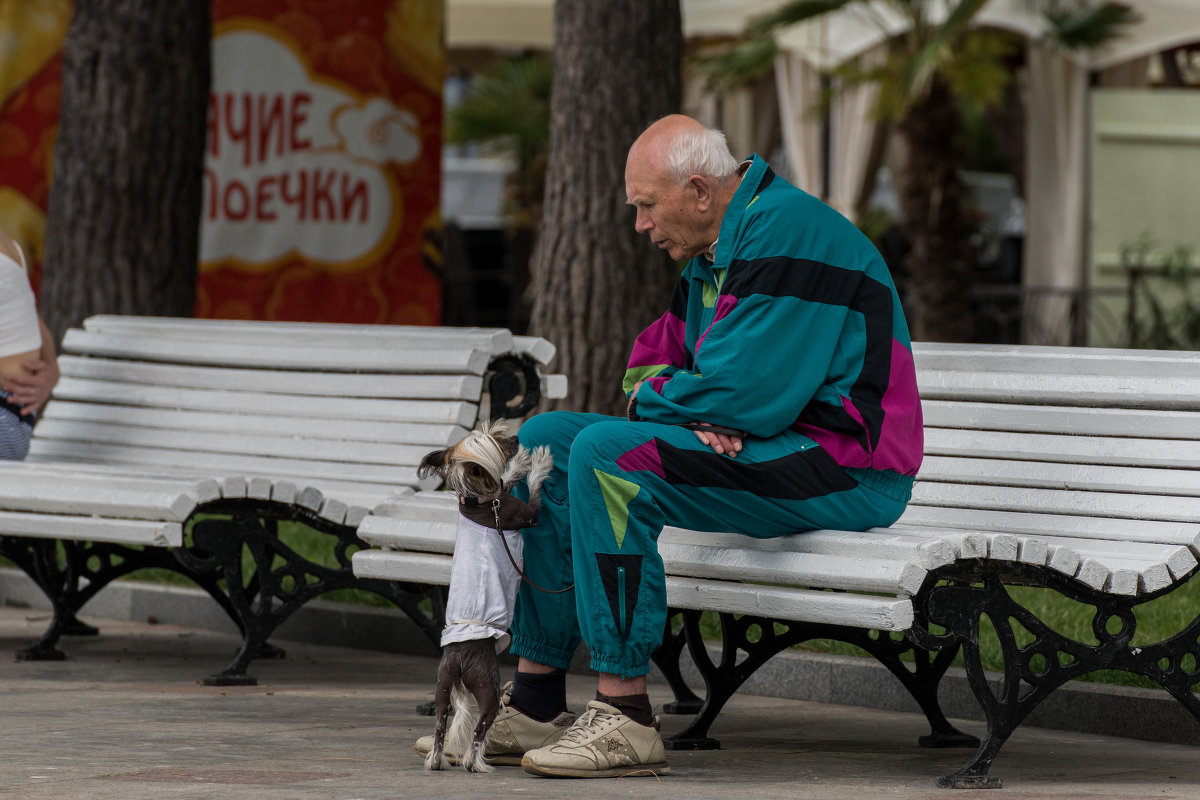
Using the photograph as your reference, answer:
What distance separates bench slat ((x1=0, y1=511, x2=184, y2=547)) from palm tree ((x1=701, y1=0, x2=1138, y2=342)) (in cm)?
808

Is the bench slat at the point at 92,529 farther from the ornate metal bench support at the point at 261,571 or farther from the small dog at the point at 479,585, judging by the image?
the small dog at the point at 479,585

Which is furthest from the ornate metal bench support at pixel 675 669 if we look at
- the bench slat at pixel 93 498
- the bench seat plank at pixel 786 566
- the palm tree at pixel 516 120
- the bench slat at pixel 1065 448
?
the palm tree at pixel 516 120

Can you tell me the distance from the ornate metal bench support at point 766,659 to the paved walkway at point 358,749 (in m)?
0.09

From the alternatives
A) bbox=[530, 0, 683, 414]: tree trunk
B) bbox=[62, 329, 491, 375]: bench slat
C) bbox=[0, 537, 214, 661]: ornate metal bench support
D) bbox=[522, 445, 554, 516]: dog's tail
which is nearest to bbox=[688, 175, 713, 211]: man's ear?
bbox=[522, 445, 554, 516]: dog's tail

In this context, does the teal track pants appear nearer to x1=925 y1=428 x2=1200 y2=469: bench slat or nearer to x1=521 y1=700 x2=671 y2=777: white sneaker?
x1=521 y1=700 x2=671 y2=777: white sneaker

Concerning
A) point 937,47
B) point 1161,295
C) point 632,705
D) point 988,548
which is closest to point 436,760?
point 632,705

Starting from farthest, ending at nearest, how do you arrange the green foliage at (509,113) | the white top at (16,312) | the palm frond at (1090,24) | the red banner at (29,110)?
the green foliage at (509,113) < the palm frond at (1090,24) < the red banner at (29,110) < the white top at (16,312)

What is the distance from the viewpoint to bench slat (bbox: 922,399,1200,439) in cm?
448

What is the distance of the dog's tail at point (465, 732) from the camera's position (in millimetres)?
4066

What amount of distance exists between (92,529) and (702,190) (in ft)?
7.32

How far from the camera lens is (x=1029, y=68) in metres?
14.0

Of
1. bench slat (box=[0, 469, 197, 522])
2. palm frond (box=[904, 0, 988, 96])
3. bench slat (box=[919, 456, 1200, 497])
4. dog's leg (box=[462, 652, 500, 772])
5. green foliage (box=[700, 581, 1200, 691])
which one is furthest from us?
palm frond (box=[904, 0, 988, 96])

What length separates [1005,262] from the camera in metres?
17.7

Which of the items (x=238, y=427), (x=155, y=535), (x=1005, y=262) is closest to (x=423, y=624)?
(x=155, y=535)
